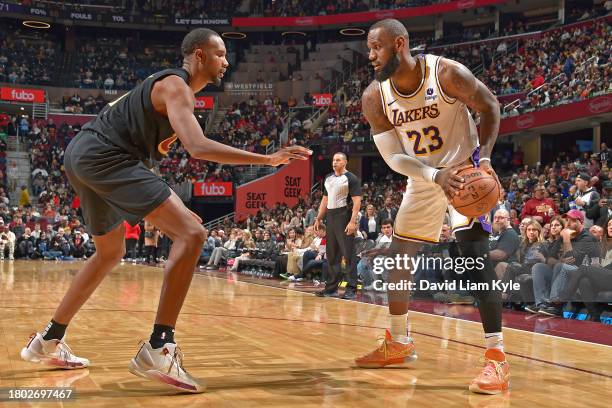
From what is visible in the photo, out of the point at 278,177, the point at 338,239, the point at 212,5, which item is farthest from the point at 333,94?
the point at 338,239

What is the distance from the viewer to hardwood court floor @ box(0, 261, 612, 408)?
2.92 m

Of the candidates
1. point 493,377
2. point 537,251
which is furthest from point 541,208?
point 493,377

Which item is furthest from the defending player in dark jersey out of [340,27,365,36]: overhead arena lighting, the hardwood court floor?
[340,27,365,36]: overhead arena lighting

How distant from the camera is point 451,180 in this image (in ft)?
10.8

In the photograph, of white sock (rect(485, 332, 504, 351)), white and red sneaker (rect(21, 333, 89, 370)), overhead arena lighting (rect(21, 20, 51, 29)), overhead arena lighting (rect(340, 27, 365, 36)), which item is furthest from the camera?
overhead arena lighting (rect(340, 27, 365, 36))

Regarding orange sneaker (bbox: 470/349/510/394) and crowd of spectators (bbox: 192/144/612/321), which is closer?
orange sneaker (bbox: 470/349/510/394)

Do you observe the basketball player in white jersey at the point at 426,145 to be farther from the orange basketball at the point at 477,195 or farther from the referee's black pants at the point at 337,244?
the referee's black pants at the point at 337,244

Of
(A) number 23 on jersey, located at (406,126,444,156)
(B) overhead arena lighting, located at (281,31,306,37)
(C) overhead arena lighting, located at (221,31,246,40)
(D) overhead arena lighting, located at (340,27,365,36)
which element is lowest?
(A) number 23 on jersey, located at (406,126,444,156)

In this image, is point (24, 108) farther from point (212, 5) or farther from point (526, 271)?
point (526, 271)

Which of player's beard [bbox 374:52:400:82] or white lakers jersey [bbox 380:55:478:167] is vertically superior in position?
player's beard [bbox 374:52:400:82]

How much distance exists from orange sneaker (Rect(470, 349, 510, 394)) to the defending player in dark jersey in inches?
49.9

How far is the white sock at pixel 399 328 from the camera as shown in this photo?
3836mm

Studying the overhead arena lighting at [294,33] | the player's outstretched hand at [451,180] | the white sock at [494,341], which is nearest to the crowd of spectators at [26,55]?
the overhead arena lighting at [294,33]

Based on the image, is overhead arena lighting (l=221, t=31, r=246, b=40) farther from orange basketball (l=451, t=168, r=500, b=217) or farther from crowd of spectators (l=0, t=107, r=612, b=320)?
orange basketball (l=451, t=168, r=500, b=217)
